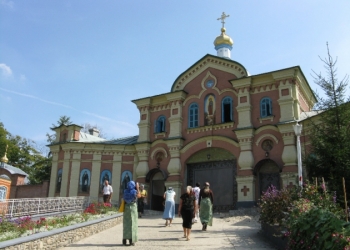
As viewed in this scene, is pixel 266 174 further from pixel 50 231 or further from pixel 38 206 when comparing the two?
pixel 50 231

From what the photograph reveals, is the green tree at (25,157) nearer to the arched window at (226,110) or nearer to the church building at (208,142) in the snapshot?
the church building at (208,142)

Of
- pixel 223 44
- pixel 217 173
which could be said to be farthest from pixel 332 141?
pixel 223 44

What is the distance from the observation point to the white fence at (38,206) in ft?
46.9

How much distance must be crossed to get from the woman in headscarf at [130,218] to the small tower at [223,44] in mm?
19738

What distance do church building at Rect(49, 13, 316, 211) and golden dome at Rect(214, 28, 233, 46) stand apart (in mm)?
80

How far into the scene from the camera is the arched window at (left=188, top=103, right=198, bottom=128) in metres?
22.8

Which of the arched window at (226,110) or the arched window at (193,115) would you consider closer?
the arched window at (226,110)

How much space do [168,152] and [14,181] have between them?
13.7 m

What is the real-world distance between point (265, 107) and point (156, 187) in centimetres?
917

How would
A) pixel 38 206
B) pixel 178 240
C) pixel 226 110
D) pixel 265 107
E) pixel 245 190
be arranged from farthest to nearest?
pixel 226 110 → pixel 265 107 → pixel 245 190 → pixel 38 206 → pixel 178 240

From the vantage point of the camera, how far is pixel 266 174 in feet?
64.6

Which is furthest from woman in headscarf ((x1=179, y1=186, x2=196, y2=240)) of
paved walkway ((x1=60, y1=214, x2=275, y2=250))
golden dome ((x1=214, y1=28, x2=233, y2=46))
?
golden dome ((x1=214, y1=28, x2=233, y2=46))

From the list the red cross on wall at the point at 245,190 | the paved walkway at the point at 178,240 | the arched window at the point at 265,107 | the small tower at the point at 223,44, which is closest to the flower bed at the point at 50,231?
the paved walkway at the point at 178,240

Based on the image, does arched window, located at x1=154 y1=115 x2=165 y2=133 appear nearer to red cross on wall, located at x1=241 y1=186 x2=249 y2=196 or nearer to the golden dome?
red cross on wall, located at x1=241 y1=186 x2=249 y2=196
